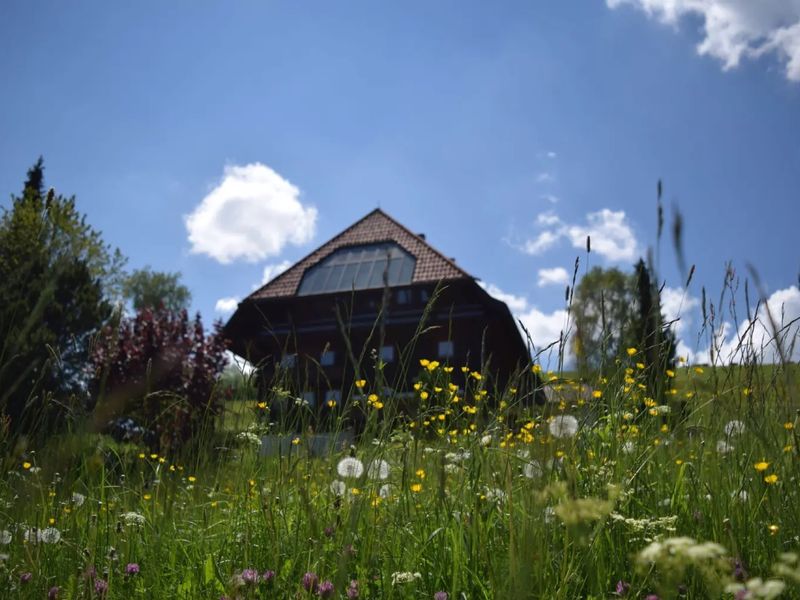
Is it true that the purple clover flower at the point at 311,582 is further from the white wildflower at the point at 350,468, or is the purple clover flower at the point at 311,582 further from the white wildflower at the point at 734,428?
the white wildflower at the point at 734,428

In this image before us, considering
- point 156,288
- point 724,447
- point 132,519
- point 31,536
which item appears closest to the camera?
point 31,536

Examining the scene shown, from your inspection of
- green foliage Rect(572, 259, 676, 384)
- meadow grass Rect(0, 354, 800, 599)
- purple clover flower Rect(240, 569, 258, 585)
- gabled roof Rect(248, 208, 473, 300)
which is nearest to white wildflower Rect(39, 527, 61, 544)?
meadow grass Rect(0, 354, 800, 599)

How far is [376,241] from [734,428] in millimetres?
24798

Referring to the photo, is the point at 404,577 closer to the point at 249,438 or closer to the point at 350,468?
the point at 350,468

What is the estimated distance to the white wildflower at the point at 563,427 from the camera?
1.93 m

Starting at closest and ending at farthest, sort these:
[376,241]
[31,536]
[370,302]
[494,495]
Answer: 1. [494,495]
2. [31,536]
3. [370,302]
4. [376,241]

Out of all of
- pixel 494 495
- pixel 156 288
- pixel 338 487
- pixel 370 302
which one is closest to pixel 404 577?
pixel 494 495

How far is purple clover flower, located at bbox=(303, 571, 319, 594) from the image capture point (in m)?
1.71

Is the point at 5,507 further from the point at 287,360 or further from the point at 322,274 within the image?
the point at 322,274

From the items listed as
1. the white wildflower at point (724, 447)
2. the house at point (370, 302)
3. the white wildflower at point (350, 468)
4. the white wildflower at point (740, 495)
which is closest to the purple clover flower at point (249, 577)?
the white wildflower at point (350, 468)

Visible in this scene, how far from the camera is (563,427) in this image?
1989 millimetres

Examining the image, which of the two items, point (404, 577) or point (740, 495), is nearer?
point (404, 577)

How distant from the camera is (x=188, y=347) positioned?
13492mm

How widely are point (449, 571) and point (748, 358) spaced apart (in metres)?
1.25
